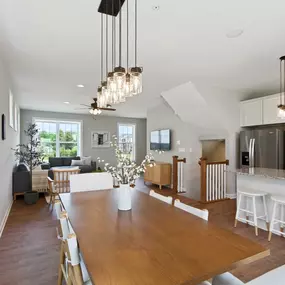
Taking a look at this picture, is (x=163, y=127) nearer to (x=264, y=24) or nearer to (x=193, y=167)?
(x=193, y=167)

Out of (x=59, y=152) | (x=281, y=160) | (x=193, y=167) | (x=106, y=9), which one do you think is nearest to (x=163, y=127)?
(x=193, y=167)

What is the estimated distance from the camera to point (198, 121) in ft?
18.9

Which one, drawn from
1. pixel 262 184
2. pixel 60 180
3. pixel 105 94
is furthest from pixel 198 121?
pixel 105 94

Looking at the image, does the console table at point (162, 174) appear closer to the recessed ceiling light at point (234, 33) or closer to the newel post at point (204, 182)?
the newel post at point (204, 182)

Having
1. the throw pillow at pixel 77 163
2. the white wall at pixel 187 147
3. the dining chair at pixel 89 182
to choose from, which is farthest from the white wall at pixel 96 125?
the dining chair at pixel 89 182

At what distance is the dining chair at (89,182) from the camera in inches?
111

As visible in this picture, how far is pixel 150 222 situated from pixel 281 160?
12.8ft

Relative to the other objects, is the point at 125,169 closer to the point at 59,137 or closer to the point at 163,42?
the point at 163,42

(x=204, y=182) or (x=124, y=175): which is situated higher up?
(x=124, y=175)

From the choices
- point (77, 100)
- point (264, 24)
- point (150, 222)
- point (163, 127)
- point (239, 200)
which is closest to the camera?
point (150, 222)

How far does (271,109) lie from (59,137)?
7.65m

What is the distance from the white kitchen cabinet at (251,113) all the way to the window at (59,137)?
6609 mm

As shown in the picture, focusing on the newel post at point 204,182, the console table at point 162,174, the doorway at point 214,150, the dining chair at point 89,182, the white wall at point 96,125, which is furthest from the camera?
the white wall at point 96,125

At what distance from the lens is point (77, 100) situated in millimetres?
6539
